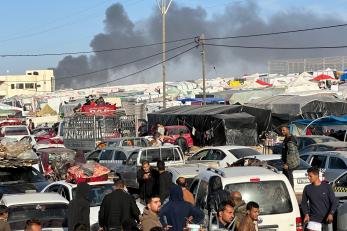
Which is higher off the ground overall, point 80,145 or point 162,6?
point 162,6

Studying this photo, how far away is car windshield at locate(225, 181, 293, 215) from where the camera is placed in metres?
11.0

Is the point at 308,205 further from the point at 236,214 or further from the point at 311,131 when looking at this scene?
the point at 311,131

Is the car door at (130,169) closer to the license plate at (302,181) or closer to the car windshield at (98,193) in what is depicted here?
the license plate at (302,181)

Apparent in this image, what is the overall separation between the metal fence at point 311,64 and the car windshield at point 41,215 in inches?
3125

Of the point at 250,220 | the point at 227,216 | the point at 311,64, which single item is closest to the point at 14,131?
the point at 227,216

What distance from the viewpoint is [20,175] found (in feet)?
61.5

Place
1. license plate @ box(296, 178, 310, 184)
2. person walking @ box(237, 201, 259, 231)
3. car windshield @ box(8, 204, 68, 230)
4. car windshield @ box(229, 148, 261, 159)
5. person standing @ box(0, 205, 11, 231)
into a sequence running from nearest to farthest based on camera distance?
person walking @ box(237, 201, 259, 231) → person standing @ box(0, 205, 11, 231) → car windshield @ box(8, 204, 68, 230) → license plate @ box(296, 178, 310, 184) → car windshield @ box(229, 148, 261, 159)

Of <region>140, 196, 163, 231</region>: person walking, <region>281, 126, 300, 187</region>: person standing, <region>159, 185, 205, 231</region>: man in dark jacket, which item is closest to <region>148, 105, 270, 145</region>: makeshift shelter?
<region>281, 126, 300, 187</region>: person standing

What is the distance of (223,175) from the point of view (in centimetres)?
1137

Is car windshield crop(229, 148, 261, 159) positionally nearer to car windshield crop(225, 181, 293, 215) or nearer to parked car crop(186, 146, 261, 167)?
parked car crop(186, 146, 261, 167)

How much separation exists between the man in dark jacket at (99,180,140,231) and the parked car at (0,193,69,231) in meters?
0.69

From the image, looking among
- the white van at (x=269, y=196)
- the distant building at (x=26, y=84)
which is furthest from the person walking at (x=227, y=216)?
the distant building at (x=26, y=84)

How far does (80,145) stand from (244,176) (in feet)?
78.0

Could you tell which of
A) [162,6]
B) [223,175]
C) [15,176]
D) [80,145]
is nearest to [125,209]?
[223,175]
